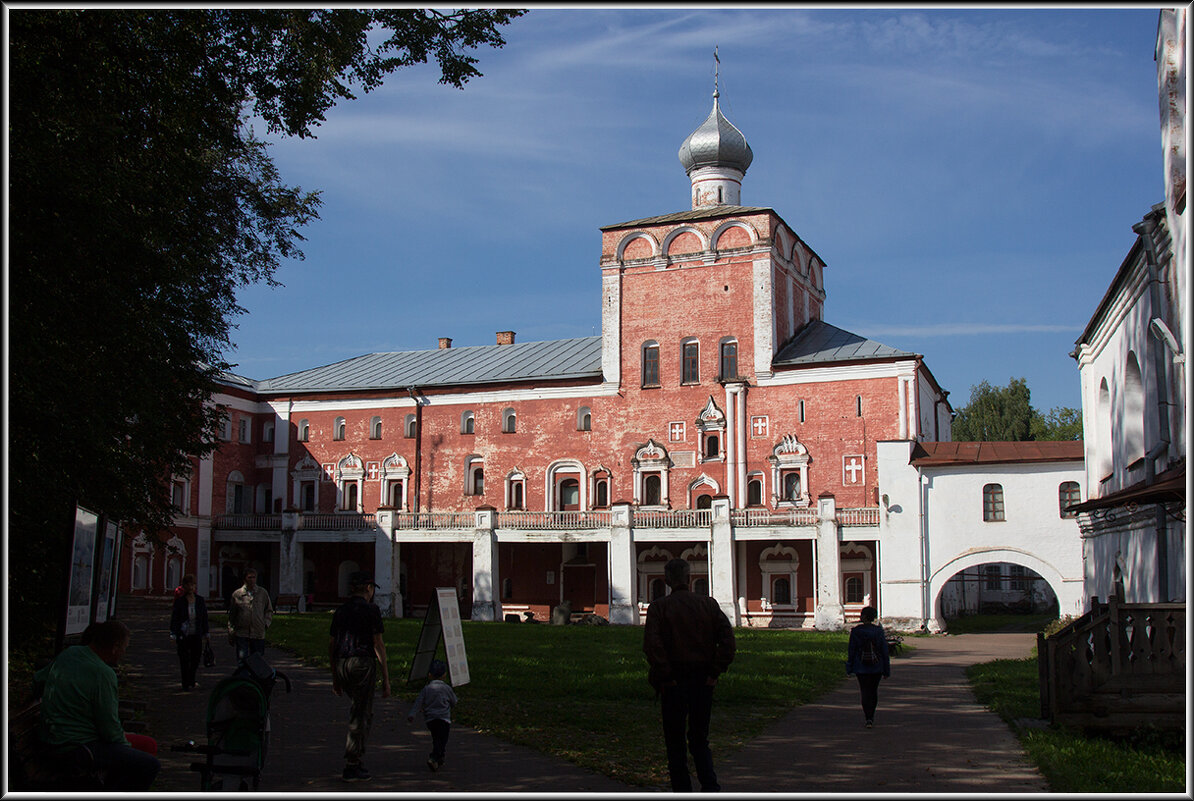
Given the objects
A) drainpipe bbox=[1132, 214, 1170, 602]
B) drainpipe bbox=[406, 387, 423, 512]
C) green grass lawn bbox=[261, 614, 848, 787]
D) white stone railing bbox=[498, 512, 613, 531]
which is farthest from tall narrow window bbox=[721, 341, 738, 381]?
drainpipe bbox=[1132, 214, 1170, 602]

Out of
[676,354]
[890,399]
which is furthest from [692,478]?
[890,399]

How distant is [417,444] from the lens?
142 feet

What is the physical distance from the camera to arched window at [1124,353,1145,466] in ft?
61.0

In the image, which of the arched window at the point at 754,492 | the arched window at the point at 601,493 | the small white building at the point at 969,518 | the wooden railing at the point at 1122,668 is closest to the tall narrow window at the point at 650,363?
the arched window at the point at 601,493

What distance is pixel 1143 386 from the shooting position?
17656 millimetres

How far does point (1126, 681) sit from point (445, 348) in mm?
41072

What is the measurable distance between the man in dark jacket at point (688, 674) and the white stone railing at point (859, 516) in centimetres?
2714

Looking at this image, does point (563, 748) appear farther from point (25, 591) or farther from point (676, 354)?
point (676, 354)

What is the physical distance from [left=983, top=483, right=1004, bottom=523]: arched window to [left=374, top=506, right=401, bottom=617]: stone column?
21304mm

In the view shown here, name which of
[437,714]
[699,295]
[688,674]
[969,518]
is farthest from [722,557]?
[688,674]

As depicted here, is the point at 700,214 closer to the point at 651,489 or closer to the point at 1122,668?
the point at 651,489

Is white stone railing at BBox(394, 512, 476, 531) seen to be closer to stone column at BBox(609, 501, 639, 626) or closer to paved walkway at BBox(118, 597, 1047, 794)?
stone column at BBox(609, 501, 639, 626)

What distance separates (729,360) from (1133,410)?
21018 mm

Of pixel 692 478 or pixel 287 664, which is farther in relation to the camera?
→ pixel 692 478
